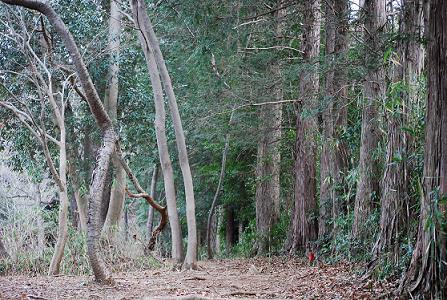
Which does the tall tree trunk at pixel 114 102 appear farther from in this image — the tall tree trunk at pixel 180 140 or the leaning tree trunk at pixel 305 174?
the leaning tree trunk at pixel 305 174

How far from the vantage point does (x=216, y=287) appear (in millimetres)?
9492

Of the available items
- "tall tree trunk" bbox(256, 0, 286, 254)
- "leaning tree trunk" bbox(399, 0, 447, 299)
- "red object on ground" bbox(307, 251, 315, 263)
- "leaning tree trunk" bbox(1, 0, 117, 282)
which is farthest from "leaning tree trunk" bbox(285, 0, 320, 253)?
Answer: "leaning tree trunk" bbox(399, 0, 447, 299)

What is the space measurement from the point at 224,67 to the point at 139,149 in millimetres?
7345

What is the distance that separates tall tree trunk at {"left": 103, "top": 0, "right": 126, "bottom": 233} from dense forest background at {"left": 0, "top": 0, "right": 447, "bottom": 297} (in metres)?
0.05

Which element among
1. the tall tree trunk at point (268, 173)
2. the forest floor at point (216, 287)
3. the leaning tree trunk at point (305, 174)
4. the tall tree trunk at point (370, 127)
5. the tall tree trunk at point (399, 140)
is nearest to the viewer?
the tall tree trunk at point (399, 140)

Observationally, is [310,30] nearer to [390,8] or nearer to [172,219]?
[390,8]

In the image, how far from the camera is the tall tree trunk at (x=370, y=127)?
975cm

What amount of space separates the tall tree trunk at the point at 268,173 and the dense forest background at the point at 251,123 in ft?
0.15

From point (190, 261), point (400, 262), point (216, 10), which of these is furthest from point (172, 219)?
point (400, 262)

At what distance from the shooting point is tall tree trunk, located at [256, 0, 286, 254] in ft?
54.7

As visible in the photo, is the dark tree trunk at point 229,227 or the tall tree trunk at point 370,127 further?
the dark tree trunk at point 229,227

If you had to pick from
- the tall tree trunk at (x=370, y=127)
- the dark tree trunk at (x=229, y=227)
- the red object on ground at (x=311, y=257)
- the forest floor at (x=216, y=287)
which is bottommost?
the forest floor at (x=216, y=287)

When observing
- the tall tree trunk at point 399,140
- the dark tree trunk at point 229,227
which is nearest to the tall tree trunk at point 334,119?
the tall tree trunk at point 399,140

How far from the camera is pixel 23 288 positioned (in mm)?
8352
